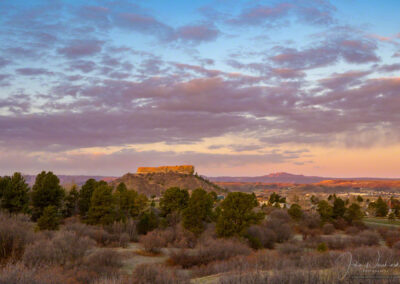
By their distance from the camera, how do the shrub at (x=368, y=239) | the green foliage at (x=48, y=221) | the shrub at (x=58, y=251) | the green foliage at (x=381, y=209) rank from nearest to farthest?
the shrub at (x=58, y=251) → the green foliage at (x=48, y=221) → the shrub at (x=368, y=239) → the green foliage at (x=381, y=209)

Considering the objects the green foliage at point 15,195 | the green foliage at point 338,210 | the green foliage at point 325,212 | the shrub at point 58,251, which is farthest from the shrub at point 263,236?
the green foliage at point 15,195

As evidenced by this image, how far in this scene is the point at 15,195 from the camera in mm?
28734

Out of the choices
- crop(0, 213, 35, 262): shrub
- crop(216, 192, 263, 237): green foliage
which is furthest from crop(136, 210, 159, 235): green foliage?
crop(0, 213, 35, 262): shrub

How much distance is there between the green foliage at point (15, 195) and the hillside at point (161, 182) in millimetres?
73323

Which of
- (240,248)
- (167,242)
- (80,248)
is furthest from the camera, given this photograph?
(167,242)

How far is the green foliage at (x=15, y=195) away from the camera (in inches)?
1113

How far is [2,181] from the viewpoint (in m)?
31.4

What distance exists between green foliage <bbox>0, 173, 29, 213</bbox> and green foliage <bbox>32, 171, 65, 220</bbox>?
3.61 ft

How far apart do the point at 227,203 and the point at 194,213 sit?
3.96 metres

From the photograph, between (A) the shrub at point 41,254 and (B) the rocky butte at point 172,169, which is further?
(B) the rocky butte at point 172,169

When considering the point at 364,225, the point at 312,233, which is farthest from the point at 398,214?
the point at 312,233

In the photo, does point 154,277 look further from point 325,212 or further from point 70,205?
point 325,212

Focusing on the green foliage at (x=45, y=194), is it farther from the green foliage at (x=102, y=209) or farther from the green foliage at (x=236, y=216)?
the green foliage at (x=236, y=216)

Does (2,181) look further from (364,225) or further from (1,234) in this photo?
(364,225)
